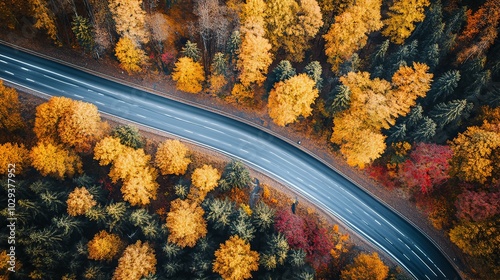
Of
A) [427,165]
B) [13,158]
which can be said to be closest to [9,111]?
[13,158]

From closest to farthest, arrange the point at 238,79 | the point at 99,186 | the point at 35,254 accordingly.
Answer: the point at 35,254
the point at 99,186
the point at 238,79

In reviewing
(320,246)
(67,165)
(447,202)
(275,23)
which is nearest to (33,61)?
(67,165)

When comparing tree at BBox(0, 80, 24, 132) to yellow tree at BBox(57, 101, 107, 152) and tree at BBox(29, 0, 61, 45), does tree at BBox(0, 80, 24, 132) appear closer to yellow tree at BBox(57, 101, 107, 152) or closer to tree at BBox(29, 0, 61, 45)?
yellow tree at BBox(57, 101, 107, 152)

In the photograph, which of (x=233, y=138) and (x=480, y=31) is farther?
(x=233, y=138)

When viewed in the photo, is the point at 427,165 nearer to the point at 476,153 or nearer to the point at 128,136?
the point at 476,153

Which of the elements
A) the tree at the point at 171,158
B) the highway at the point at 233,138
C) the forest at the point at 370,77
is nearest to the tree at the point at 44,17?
the forest at the point at 370,77

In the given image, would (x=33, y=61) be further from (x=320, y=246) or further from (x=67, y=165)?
(x=320, y=246)

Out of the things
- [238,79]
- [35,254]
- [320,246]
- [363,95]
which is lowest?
[35,254]
